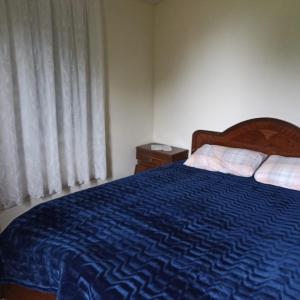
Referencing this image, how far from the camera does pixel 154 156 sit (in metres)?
3.12

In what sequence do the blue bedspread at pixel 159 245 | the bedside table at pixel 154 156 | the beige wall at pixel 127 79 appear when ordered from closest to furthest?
the blue bedspread at pixel 159 245, the beige wall at pixel 127 79, the bedside table at pixel 154 156

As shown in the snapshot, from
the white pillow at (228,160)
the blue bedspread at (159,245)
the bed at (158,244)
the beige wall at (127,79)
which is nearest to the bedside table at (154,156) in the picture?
the beige wall at (127,79)

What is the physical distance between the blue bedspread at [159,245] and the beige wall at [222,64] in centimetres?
105

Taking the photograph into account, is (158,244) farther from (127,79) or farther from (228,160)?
(127,79)

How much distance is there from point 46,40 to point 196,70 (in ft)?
5.22

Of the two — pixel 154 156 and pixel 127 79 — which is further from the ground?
pixel 127 79

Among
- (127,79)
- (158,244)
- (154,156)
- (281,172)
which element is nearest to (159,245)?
(158,244)

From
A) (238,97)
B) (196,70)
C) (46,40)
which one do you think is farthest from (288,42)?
(46,40)

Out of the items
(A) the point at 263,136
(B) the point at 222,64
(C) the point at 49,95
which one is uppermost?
(B) the point at 222,64

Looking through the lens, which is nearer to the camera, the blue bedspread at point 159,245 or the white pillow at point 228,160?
the blue bedspread at point 159,245

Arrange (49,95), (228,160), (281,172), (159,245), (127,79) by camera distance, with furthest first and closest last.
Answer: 1. (127,79)
2. (228,160)
3. (49,95)
4. (281,172)
5. (159,245)

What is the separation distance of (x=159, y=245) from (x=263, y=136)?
1.75 meters

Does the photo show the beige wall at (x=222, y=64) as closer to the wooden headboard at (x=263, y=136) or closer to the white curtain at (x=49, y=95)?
the wooden headboard at (x=263, y=136)

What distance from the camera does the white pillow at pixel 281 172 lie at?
2.05m
